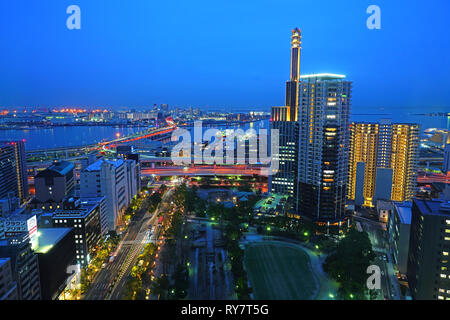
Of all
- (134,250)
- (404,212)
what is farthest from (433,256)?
(134,250)

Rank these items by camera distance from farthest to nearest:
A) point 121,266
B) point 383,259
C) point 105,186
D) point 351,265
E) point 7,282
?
point 105,186
point 383,259
point 121,266
point 351,265
point 7,282

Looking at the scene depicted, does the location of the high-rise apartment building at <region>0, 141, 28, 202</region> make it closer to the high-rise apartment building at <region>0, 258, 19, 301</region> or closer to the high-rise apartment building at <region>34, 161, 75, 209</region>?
the high-rise apartment building at <region>34, 161, 75, 209</region>

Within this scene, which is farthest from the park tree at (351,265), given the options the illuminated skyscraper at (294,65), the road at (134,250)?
the illuminated skyscraper at (294,65)

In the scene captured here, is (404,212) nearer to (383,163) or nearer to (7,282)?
(383,163)
